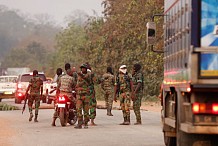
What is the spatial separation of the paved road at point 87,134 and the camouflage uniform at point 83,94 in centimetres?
45

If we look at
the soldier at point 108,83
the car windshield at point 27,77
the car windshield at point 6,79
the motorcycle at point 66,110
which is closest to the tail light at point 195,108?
the motorcycle at point 66,110

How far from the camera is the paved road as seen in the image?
64.6ft

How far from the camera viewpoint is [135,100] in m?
26.3

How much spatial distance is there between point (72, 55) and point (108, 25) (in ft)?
138

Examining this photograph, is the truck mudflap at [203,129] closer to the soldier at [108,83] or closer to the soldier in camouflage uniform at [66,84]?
the soldier in camouflage uniform at [66,84]

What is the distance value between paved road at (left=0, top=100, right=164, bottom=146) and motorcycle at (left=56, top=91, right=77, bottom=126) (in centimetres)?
31

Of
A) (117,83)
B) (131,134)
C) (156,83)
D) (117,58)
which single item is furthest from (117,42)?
(131,134)

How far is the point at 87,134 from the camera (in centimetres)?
2262

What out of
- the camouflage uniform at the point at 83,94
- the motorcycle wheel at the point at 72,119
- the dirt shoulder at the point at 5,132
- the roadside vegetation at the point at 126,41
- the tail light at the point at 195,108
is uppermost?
the roadside vegetation at the point at 126,41

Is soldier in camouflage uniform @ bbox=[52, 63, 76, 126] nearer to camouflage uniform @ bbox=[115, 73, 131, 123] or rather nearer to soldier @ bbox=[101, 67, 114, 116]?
camouflage uniform @ bbox=[115, 73, 131, 123]

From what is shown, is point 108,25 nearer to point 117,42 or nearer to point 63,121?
point 117,42

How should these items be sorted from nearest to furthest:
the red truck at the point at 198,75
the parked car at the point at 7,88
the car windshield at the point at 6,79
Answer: the red truck at the point at 198,75, the parked car at the point at 7,88, the car windshield at the point at 6,79

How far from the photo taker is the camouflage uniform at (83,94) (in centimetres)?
2512

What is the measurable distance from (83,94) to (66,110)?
1080 millimetres
